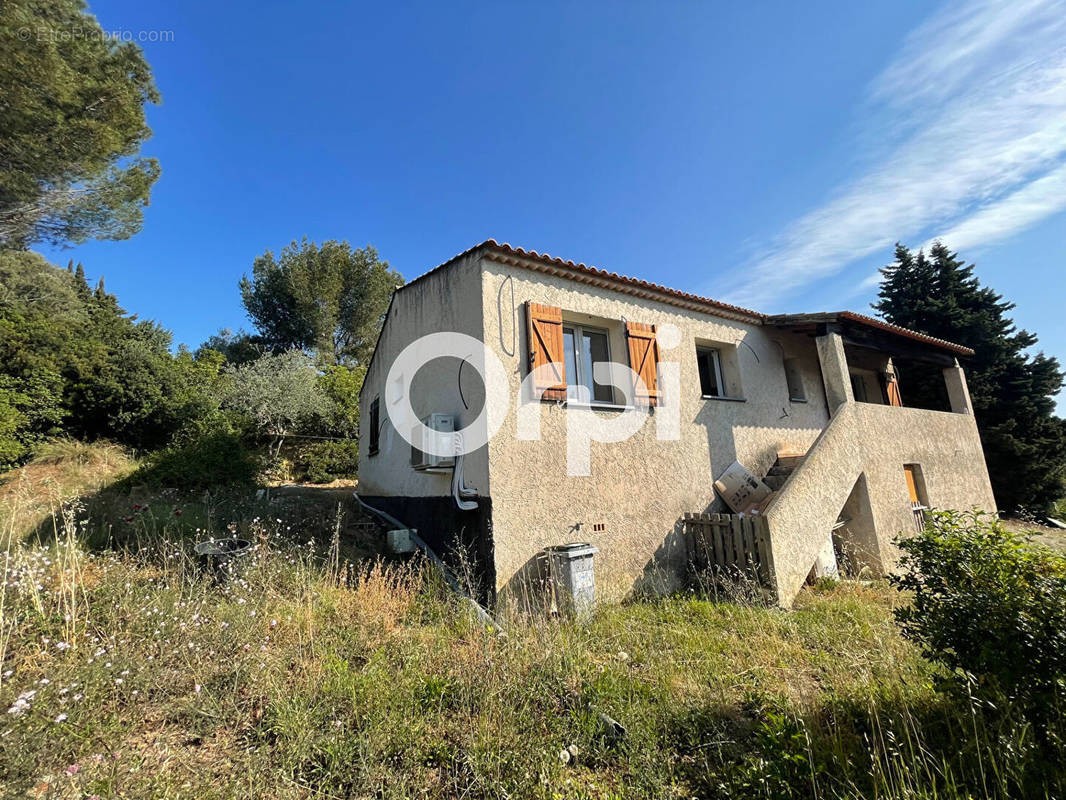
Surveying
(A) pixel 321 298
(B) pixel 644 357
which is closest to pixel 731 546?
(B) pixel 644 357

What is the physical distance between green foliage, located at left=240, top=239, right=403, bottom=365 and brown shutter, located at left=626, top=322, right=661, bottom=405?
63.1 feet

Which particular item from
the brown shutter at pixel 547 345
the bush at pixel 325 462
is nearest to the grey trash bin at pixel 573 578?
the brown shutter at pixel 547 345

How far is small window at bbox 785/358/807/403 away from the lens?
9.50m

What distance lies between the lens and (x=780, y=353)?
9.30m

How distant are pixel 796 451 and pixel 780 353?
209cm

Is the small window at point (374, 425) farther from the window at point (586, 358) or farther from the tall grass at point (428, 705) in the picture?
the tall grass at point (428, 705)

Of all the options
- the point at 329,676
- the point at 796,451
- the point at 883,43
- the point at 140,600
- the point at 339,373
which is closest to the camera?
the point at 329,676

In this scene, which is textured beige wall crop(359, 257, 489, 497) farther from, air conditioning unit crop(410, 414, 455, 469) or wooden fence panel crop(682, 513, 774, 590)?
wooden fence panel crop(682, 513, 774, 590)

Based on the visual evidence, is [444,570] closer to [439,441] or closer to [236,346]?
[439,441]

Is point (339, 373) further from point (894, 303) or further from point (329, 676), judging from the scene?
point (894, 303)

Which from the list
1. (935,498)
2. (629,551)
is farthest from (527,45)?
(935,498)

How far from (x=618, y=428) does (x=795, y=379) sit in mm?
5413

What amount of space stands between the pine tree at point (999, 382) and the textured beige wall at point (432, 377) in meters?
18.4

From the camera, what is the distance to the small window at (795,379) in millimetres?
9497
